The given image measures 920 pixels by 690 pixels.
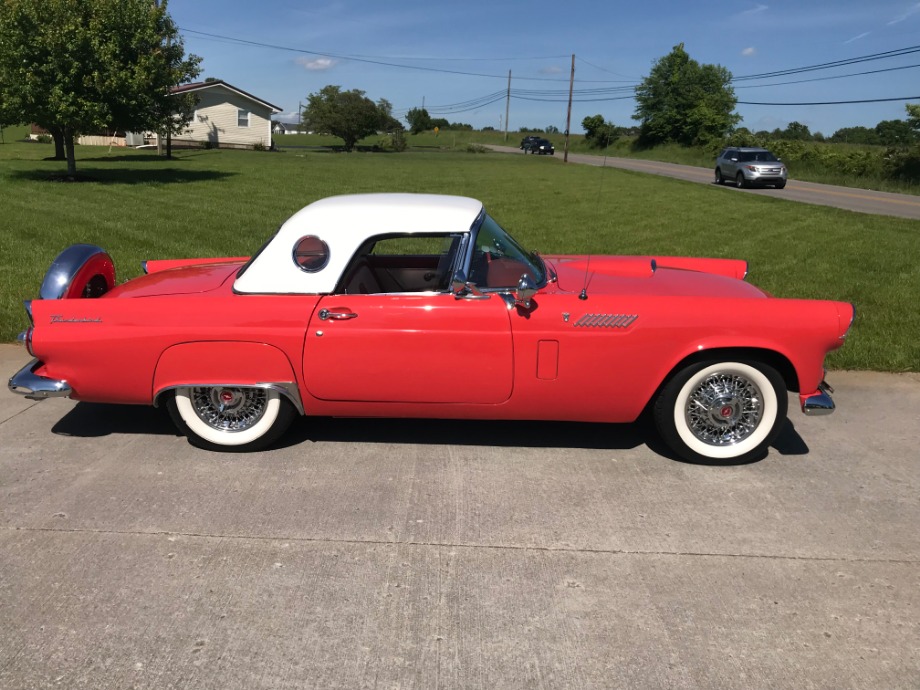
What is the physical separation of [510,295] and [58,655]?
8.15ft

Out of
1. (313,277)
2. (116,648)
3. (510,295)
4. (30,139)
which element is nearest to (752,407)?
(510,295)

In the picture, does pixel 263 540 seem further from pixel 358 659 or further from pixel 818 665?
pixel 818 665

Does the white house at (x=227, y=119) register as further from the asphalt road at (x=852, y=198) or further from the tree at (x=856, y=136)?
the tree at (x=856, y=136)

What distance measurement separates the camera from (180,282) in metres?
4.38

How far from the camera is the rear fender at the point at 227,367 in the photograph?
389 centimetres

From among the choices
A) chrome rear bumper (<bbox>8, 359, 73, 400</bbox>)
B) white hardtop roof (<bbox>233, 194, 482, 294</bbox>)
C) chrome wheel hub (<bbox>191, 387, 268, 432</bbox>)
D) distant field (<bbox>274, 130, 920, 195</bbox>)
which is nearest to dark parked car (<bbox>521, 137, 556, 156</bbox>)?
distant field (<bbox>274, 130, 920, 195</bbox>)

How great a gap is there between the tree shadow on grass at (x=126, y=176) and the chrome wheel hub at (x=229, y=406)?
719 inches

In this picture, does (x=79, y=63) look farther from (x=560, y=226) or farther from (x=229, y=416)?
(x=229, y=416)

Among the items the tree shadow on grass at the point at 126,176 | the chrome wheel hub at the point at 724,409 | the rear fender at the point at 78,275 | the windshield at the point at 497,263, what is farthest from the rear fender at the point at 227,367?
the tree shadow on grass at the point at 126,176

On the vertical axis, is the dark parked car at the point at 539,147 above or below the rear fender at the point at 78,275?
above

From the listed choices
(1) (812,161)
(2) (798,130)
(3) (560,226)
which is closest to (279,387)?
(3) (560,226)

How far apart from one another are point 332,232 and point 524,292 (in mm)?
1123

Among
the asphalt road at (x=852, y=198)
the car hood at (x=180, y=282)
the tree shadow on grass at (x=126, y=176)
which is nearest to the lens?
the car hood at (x=180, y=282)

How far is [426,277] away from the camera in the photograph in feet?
15.8
